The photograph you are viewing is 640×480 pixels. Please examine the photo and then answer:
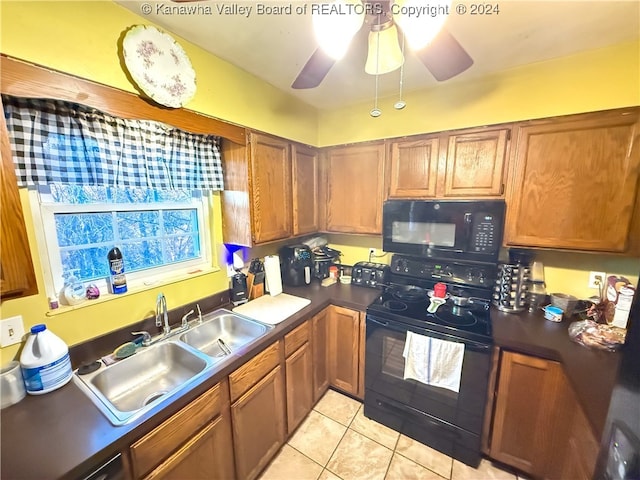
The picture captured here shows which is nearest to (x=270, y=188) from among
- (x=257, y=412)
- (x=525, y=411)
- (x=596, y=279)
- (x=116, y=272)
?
(x=116, y=272)

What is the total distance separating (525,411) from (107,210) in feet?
8.02

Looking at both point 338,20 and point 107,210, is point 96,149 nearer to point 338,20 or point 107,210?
point 107,210

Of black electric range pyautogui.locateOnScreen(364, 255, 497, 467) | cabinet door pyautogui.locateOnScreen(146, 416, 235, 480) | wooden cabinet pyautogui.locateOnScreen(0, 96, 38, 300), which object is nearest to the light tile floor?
black electric range pyautogui.locateOnScreen(364, 255, 497, 467)

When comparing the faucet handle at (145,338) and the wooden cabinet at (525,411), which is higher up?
the faucet handle at (145,338)

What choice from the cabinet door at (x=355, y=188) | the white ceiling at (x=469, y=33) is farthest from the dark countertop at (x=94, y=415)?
the white ceiling at (x=469, y=33)

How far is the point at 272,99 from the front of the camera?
6.08 feet

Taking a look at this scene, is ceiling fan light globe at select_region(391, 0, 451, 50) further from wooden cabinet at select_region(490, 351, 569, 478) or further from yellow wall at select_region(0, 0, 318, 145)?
wooden cabinet at select_region(490, 351, 569, 478)

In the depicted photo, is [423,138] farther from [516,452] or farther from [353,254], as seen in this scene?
[516,452]

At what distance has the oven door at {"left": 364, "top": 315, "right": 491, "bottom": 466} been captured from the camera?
4.77 ft

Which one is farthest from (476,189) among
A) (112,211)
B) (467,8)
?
(112,211)

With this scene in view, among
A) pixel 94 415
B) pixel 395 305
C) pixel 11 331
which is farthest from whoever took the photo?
pixel 395 305

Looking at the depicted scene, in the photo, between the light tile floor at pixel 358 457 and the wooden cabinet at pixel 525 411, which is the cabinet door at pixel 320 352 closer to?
the light tile floor at pixel 358 457

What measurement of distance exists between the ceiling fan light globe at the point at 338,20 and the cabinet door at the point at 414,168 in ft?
3.73

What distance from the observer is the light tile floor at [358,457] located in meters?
1.51
